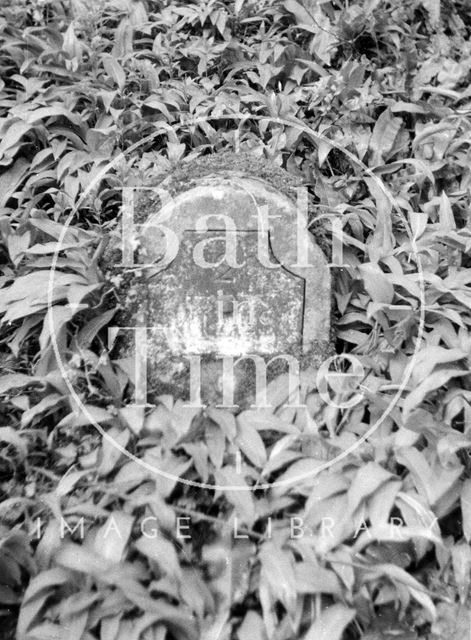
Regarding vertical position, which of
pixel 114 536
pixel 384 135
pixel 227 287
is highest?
pixel 384 135

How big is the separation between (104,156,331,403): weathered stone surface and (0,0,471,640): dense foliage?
0.58ft

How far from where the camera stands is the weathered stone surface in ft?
9.60

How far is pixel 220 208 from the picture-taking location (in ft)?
9.59

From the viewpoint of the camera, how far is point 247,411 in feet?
8.79

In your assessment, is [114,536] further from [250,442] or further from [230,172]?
[230,172]

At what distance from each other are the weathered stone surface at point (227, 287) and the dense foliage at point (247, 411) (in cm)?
18

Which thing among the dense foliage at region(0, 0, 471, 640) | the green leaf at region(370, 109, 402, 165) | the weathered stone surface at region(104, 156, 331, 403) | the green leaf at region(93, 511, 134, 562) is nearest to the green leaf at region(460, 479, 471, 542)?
the dense foliage at region(0, 0, 471, 640)

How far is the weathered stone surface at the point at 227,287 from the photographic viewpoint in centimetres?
293

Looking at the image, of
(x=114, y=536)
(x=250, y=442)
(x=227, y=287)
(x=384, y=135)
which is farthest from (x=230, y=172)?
(x=114, y=536)

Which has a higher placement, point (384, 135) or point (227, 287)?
point (384, 135)

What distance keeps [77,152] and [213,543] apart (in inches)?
85.7

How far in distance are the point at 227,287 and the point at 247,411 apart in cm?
56

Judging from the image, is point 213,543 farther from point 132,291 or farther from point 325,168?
point 325,168

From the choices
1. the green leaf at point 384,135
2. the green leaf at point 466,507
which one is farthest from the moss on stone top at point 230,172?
the green leaf at point 466,507
